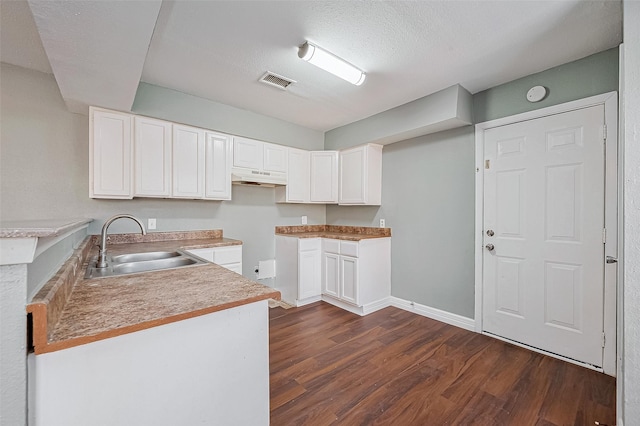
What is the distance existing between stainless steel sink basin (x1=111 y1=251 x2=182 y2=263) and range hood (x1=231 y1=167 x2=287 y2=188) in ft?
3.94

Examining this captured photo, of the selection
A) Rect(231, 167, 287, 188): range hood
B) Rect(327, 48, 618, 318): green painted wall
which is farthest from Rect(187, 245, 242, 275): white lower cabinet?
Rect(327, 48, 618, 318): green painted wall

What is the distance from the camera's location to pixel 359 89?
275cm

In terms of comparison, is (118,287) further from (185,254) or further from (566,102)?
(566,102)

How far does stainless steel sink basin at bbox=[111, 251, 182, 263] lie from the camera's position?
203 cm

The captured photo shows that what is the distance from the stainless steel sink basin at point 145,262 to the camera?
5.67 feet

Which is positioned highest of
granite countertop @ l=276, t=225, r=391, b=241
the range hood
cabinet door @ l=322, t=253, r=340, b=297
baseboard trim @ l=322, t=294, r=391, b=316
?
the range hood

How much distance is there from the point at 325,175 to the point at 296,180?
46 centimetres

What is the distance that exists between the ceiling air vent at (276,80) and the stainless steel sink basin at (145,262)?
176cm

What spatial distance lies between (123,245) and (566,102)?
4.19 meters

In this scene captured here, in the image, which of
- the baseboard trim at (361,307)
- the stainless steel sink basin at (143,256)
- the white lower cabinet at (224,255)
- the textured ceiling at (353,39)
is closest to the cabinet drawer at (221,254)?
the white lower cabinet at (224,255)

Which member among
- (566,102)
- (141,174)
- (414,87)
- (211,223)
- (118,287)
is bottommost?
(118,287)

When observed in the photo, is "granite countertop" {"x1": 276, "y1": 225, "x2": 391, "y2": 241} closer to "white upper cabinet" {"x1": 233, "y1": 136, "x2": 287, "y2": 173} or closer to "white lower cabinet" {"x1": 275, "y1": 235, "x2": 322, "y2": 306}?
"white lower cabinet" {"x1": 275, "y1": 235, "x2": 322, "y2": 306}

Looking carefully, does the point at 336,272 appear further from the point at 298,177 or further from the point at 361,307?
the point at 298,177

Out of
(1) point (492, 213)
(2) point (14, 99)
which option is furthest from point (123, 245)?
(1) point (492, 213)
